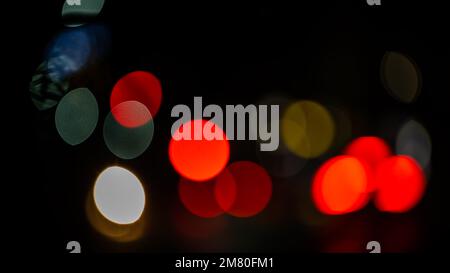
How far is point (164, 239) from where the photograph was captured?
1811mm

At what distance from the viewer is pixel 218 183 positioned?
2004 mm

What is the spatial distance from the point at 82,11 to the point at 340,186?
1.43 metres

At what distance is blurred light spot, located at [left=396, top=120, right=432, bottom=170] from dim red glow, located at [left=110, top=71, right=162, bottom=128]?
1.10 m

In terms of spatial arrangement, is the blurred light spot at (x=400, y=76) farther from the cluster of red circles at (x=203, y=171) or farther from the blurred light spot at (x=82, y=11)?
the blurred light spot at (x=82, y=11)

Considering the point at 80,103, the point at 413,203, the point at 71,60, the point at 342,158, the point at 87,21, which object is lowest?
the point at 413,203

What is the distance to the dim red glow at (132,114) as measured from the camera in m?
1.98

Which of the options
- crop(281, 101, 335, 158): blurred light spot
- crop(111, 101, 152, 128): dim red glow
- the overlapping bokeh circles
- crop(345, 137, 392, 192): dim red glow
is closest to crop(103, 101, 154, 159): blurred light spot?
crop(111, 101, 152, 128): dim red glow

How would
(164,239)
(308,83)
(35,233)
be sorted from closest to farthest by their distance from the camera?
(35,233) → (164,239) → (308,83)

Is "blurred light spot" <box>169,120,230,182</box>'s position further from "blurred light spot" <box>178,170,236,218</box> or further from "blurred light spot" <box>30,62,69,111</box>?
"blurred light spot" <box>30,62,69,111</box>

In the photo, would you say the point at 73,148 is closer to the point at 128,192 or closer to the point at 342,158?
the point at 128,192

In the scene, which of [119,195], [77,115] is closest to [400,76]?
[119,195]

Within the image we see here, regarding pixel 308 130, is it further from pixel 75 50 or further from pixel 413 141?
pixel 75 50

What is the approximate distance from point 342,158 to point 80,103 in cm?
122

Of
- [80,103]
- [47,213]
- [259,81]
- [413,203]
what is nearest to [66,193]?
[47,213]
